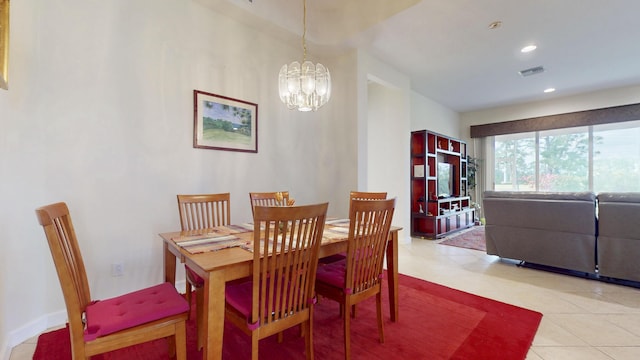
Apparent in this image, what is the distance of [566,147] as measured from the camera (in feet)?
20.5

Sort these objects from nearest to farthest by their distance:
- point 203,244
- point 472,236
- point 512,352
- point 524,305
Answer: point 203,244
point 512,352
point 524,305
point 472,236

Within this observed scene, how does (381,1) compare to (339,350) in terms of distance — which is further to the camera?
(381,1)

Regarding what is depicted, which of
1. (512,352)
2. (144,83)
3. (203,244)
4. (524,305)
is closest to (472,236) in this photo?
(524,305)

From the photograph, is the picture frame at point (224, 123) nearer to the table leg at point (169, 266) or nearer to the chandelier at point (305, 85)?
the chandelier at point (305, 85)

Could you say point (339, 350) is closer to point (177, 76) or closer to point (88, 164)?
point (88, 164)

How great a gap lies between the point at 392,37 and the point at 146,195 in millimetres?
3435

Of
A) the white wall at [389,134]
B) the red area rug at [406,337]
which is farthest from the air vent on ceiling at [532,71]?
the red area rug at [406,337]

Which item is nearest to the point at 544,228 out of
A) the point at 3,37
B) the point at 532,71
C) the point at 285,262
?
the point at 532,71

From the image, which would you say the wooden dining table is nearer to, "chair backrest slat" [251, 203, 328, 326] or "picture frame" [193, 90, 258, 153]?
"chair backrest slat" [251, 203, 328, 326]

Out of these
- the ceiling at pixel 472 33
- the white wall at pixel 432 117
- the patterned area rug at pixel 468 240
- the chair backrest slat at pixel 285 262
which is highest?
the ceiling at pixel 472 33

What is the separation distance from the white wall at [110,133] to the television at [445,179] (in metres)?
3.87

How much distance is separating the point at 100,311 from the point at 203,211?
1134mm

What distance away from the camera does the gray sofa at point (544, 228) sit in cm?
302

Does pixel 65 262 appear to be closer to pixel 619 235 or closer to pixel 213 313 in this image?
pixel 213 313
